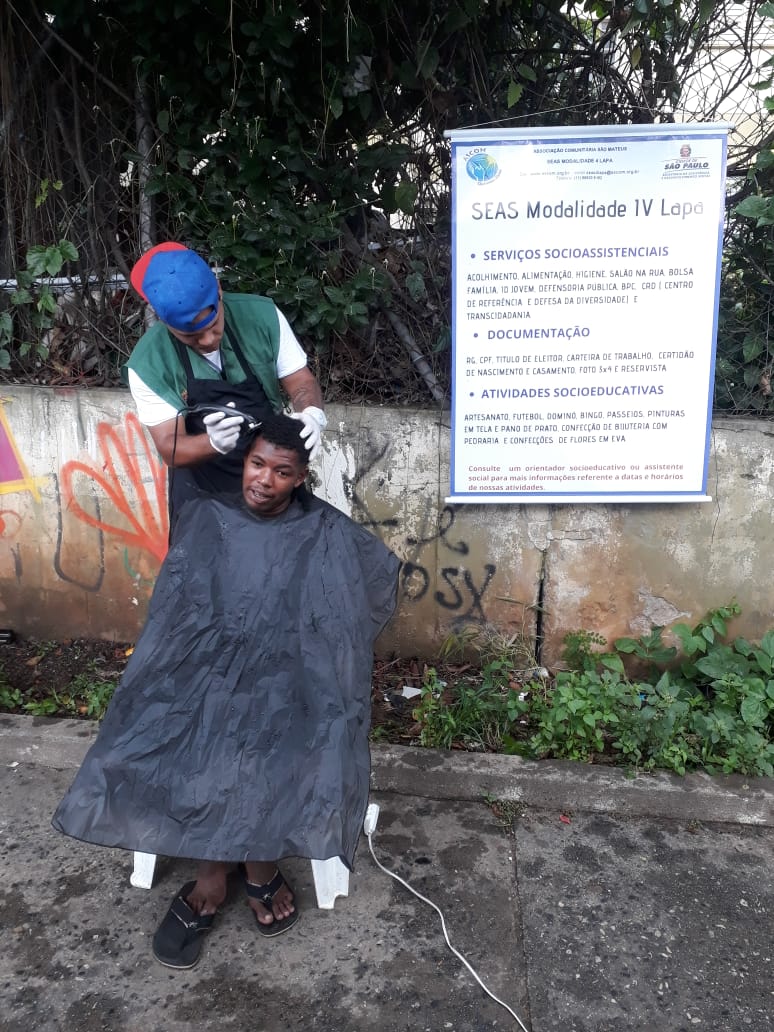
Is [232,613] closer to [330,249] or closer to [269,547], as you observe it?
[269,547]

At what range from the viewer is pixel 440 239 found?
3.35 meters

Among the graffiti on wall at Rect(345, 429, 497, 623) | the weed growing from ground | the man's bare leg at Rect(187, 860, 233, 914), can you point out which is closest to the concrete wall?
the graffiti on wall at Rect(345, 429, 497, 623)

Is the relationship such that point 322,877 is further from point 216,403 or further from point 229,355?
point 229,355

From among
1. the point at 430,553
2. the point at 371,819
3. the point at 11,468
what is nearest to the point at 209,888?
the point at 371,819

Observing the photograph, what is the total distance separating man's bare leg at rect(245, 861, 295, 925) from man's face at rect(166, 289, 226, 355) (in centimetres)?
153

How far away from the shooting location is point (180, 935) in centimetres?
221

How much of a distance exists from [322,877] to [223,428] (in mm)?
1337

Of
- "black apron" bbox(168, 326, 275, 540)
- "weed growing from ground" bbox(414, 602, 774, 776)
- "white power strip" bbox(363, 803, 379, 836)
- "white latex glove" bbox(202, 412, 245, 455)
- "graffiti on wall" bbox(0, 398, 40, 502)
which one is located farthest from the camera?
"graffiti on wall" bbox(0, 398, 40, 502)

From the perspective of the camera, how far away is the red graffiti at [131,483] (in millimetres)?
3510

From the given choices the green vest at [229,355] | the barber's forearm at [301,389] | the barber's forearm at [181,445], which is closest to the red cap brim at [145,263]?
the green vest at [229,355]

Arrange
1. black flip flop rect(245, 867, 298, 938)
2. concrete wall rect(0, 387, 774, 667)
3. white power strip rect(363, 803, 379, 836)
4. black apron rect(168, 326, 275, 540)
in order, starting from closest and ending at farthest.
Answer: black flip flop rect(245, 867, 298, 938)
black apron rect(168, 326, 275, 540)
white power strip rect(363, 803, 379, 836)
concrete wall rect(0, 387, 774, 667)

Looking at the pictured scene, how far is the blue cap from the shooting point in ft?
7.25

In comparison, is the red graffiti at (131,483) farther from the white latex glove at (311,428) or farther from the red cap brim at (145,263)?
the white latex glove at (311,428)

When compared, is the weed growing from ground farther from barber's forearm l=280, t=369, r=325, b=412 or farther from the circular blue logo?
the circular blue logo
